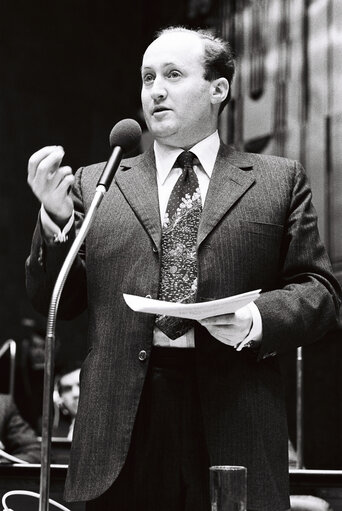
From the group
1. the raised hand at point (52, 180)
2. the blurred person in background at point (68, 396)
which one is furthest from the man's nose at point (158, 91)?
the blurred person in background at point (68, 396)

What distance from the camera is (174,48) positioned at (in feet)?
6.38

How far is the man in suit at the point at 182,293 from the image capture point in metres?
1.69

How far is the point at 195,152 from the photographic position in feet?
6.38

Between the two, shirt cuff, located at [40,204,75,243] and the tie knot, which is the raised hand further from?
the tie knot

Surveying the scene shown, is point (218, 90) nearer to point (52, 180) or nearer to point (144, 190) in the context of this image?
point (144, 190)

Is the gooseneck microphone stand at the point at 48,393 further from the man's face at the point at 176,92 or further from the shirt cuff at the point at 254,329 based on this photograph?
the man's face at the point at 176,92

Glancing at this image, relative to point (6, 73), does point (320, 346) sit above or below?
below

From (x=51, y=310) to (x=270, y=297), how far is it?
0.49 metres

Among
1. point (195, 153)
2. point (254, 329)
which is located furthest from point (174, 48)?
point (254, 329)

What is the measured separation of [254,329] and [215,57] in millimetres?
677

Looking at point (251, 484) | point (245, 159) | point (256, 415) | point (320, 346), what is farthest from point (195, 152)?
point (320, 346)

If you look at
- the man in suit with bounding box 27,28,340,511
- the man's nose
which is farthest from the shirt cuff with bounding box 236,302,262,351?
the man's nose

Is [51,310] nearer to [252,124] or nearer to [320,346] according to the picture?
[320,346]

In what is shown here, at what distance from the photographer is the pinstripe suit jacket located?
1.70m
